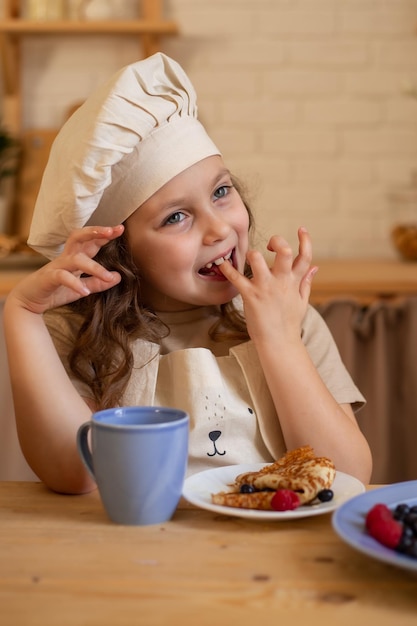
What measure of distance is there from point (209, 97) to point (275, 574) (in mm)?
2422

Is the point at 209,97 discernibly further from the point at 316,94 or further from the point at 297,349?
the point at 297,349

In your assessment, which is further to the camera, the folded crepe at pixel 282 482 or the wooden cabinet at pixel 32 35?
the wooden cabinet at pixel 32 35

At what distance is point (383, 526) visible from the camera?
0.71 metres

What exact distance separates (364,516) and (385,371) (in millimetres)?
1123

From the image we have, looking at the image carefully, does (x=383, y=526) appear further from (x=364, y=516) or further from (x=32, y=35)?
(x=32, y=35)

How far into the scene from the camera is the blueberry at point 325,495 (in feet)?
2.78

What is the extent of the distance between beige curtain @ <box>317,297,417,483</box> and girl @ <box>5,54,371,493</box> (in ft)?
1.54

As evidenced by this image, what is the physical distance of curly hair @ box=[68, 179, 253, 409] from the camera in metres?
1.27

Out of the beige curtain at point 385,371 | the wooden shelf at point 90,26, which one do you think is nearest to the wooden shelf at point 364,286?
the beige curtain at point 385,371

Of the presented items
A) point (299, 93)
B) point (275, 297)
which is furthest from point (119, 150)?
point (299, 93)

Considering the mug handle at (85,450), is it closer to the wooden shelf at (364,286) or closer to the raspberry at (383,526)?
the raspberry at (383,526)

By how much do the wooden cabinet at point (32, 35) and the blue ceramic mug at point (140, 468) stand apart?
86.6 inches

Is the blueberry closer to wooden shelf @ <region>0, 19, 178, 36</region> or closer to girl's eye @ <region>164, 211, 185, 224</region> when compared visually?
girl's eye @ <region>164, 211, 185, 224</region>

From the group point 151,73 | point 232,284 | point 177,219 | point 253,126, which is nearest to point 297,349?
point 232,284
